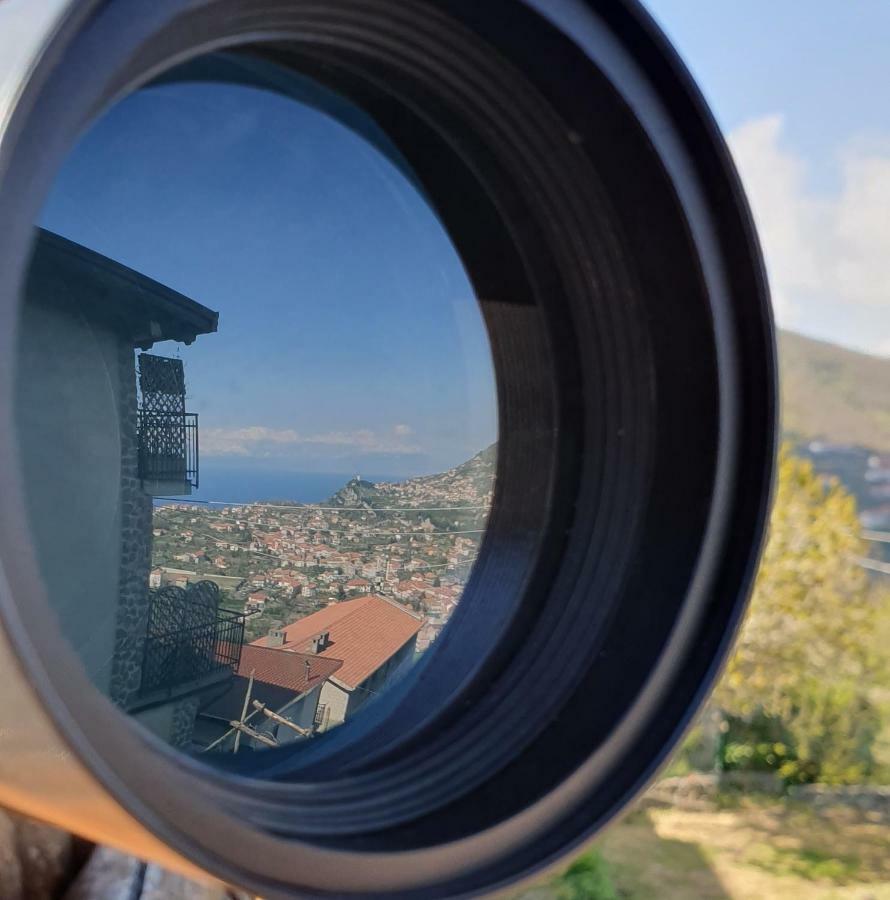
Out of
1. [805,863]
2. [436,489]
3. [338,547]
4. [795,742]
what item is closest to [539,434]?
[436,489]

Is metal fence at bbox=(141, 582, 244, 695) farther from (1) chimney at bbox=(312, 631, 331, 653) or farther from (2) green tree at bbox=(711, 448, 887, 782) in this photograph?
(2) green tree at bbox=(711, 448, 887, 782)

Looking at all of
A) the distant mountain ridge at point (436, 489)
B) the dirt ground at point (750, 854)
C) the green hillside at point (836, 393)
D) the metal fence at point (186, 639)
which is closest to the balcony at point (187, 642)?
the metal fence at point (186, 639)

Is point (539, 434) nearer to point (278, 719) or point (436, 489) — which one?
point (436, 489)

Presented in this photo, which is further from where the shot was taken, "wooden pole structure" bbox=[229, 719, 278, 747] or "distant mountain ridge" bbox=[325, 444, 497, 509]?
"distant mountain ridge" bbox=[325, 444, 497, 509]

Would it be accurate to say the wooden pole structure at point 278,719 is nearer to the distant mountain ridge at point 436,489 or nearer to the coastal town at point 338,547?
the coastal town at point 338,547

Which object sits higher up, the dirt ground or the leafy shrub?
the leafy shrub

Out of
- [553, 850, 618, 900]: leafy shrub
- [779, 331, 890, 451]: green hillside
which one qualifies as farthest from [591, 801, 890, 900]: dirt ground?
[779, 331, 890, 451]: green hillside

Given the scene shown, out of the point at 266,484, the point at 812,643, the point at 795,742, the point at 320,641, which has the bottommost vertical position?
the point at 795,742

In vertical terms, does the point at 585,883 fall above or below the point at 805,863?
above
